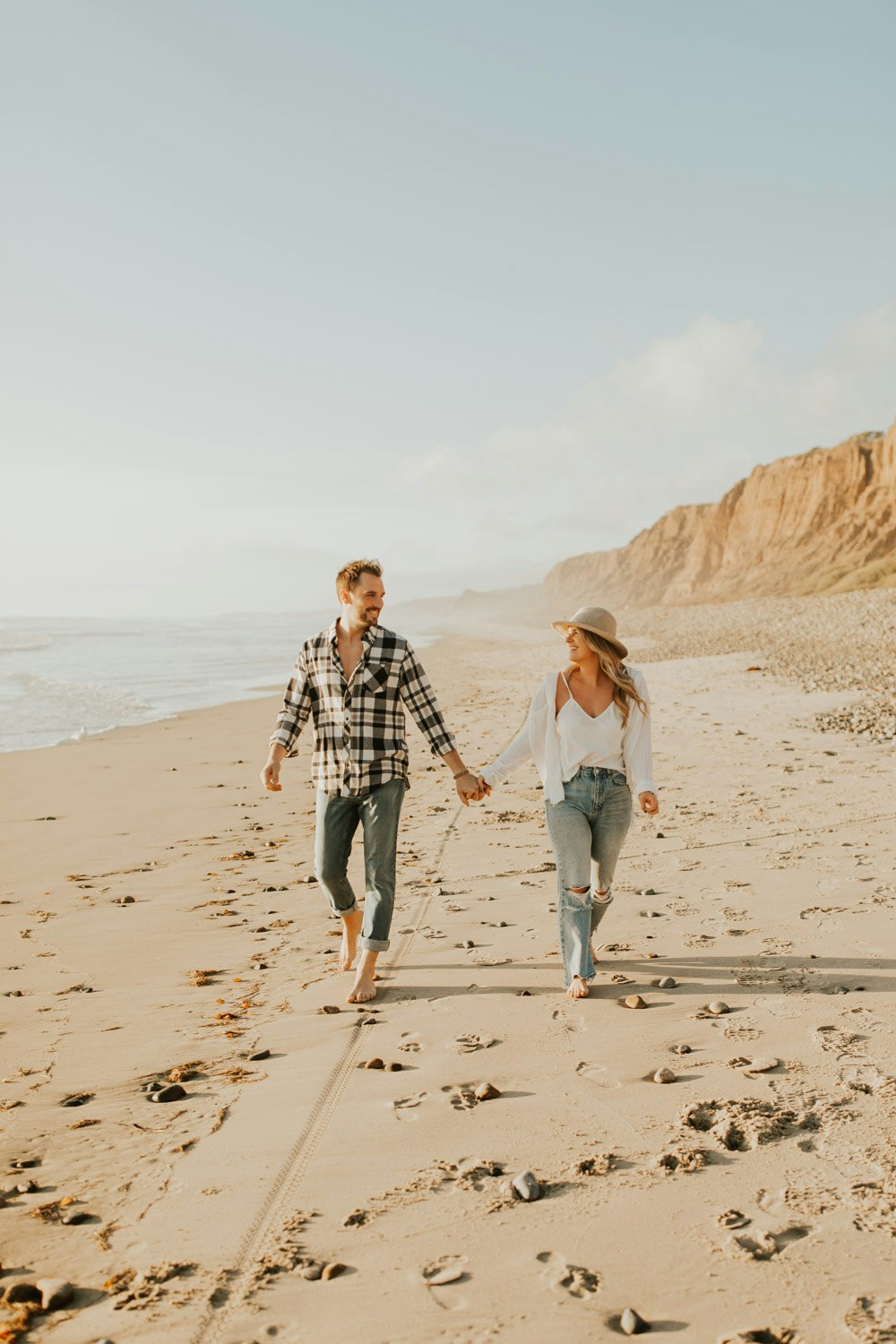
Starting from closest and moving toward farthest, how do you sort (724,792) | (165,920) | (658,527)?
(165,920) → (724,792) → (658,527)

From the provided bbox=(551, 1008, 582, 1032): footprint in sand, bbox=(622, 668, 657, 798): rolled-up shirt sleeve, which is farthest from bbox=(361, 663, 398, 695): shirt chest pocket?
bbox=(551, 1008, 582, 1032): footprint in sand

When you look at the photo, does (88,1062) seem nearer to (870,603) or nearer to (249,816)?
(249,816)

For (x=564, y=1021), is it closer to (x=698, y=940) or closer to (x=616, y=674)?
(x=698, y=940)

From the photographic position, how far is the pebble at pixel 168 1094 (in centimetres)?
369

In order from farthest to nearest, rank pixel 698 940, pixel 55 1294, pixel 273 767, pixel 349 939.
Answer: pixel 698 940 < pixel 349 939 < pixel 273 767 < pixel 55 1294

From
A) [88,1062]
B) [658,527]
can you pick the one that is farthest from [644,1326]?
[658,527]

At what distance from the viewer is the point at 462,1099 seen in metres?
3.55

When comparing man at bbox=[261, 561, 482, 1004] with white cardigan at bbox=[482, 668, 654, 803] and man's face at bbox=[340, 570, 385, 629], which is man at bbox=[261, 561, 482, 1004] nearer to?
man's face at bbox=[340, 570, 385, 629]

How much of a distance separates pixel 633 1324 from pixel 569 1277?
24 cm

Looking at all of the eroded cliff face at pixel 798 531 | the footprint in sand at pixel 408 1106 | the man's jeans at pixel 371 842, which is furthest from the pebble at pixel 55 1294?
the eroded cliff face at pixel 798 531

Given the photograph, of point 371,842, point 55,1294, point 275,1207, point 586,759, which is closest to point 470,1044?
point 371,842

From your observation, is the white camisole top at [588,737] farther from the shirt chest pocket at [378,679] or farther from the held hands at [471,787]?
the shirt chest pocket at [378,679]

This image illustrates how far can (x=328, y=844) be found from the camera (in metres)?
4.75

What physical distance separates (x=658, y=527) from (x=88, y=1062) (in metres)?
108
